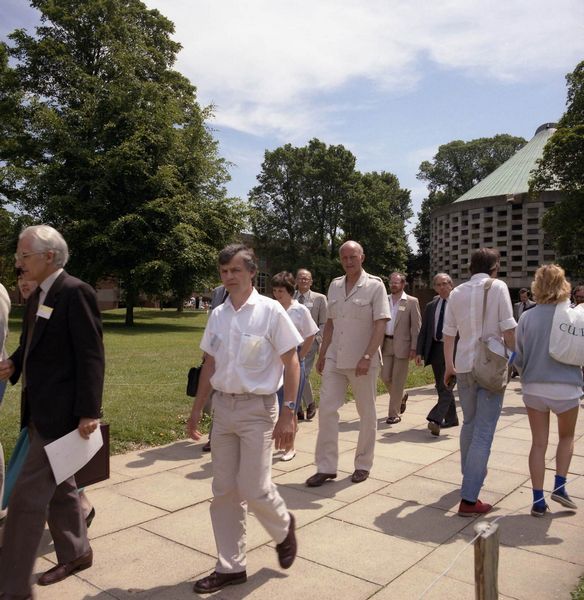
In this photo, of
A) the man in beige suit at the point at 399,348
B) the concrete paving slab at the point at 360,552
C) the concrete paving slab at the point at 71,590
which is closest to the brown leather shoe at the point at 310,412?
the man in beige suit at the point at 399,348

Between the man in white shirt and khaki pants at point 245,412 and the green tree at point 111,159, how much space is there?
25.3 metres

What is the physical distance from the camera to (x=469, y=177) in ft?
207

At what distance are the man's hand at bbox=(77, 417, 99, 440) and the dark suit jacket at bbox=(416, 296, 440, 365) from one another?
5.38 metres

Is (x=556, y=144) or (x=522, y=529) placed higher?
(x=556, y=144)

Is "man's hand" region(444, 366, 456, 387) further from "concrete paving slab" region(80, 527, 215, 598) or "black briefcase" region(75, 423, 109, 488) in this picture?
"black briefcase" region(75, 423, 109, 488)

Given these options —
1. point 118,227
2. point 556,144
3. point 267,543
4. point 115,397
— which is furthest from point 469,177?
point 267,543

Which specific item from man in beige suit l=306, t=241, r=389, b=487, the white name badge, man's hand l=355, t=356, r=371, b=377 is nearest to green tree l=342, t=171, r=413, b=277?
man in beige suit l=306, t=241, r=389, b=487

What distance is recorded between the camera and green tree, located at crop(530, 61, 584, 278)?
27.9 metres

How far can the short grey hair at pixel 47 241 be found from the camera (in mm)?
3197

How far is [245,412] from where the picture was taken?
3320 millimetres

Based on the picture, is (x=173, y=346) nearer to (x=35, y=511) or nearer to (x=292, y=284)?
(x=292, y=284)

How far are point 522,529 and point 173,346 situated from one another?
52.8ft

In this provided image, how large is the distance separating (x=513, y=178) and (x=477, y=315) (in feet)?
121

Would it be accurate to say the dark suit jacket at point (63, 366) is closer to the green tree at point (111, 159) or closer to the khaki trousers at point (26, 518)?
the khaki trousers at point (26, 518)
